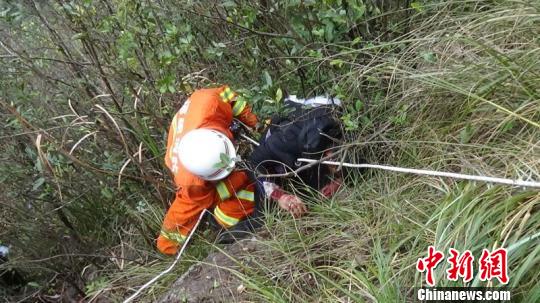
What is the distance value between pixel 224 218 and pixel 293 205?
0.62 m

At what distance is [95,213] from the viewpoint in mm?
3781

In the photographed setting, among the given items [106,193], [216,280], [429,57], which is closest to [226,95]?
[106,193]

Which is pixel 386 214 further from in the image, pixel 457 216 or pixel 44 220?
pixel 44 220

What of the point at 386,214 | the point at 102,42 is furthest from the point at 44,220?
the point at 386,214

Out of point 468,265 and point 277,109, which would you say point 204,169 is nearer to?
point 277,109

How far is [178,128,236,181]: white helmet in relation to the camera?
291 centimetres

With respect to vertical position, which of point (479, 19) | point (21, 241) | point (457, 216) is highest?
point (479, 19)

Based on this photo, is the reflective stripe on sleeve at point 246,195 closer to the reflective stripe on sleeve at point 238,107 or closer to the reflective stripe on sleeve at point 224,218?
the reflective stripe on sleeve at point 224,218

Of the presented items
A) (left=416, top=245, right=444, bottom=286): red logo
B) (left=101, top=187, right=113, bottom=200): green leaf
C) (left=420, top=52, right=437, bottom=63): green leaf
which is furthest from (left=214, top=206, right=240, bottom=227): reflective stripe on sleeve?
(left=416, top=245, right=444, bottom=286): red logo

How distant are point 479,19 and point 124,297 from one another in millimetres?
2380

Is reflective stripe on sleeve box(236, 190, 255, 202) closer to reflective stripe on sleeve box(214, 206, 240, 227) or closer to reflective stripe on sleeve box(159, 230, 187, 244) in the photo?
reflective stripe on sleeve box(214, 206, 240, 227)

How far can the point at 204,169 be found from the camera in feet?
9.68

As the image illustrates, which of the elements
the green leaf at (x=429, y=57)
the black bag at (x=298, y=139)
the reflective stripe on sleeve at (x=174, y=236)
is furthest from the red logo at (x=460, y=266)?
the reflective stripe on sleeve at (x=174, y=236)

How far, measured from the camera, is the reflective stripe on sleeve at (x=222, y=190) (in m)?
3.18
